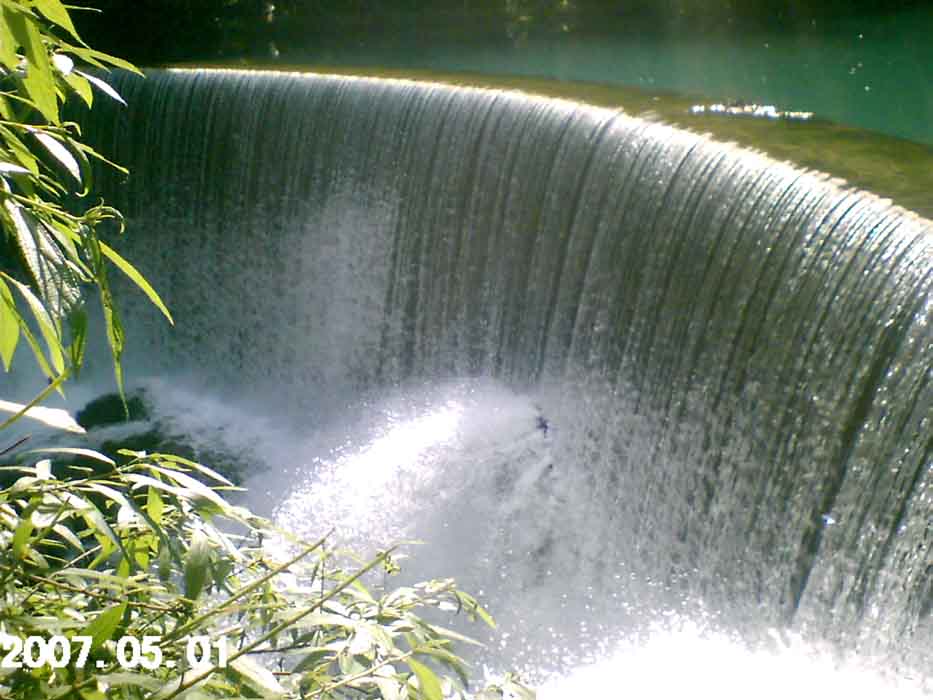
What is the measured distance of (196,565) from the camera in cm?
113

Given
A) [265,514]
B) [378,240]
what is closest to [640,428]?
[265,514]

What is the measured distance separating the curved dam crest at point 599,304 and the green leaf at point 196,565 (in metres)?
2.82

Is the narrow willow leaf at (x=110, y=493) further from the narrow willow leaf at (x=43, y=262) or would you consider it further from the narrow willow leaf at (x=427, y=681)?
the narrow willow leaf at (x=427, y=681)

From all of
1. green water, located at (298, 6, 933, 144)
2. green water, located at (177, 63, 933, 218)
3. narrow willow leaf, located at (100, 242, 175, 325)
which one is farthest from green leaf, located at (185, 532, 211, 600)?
green water, located at (298, 6, 933, 144)

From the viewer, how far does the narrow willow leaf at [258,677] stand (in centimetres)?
104

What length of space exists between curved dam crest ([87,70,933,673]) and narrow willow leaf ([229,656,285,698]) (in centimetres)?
284

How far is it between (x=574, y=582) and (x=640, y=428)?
74cm

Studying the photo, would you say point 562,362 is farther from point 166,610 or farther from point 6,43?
point 6,43

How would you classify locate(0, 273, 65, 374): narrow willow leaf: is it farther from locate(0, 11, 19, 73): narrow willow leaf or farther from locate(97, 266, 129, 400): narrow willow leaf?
locate(0, 11, 19, 73): narrow willow leaf

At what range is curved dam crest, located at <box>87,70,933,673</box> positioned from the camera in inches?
149

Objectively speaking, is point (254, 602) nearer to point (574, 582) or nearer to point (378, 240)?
point (574, 582)

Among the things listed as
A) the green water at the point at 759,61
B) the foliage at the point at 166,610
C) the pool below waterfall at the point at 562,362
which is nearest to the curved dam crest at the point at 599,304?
the pool below waterfall at the point at 562,362

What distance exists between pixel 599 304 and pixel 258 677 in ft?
14.5

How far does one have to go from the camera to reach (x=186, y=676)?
3.41 feet
